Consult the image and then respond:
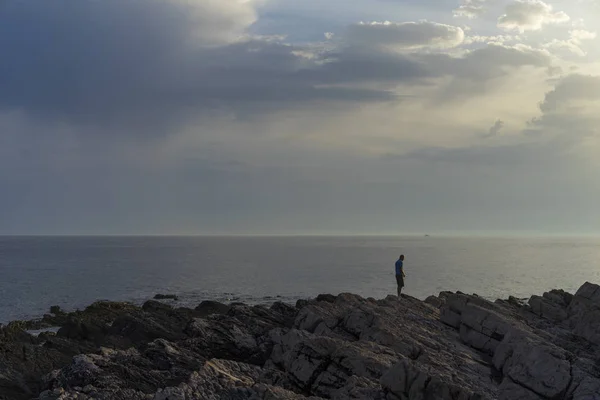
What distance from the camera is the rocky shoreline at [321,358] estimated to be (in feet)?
50.3

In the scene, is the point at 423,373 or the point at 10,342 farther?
the point at 10,342

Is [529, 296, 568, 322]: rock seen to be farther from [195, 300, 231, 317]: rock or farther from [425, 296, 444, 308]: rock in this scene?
[195, 300, 231, 317]: rock

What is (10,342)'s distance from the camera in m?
25.2

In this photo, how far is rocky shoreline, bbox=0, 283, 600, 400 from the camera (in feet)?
50.3

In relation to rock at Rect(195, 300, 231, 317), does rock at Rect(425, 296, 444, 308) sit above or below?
above

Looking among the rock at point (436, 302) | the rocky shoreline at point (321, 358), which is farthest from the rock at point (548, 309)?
the rock at point (436, 302)

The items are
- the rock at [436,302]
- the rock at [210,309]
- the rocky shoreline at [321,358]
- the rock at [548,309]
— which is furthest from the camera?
the rock at [210,309]

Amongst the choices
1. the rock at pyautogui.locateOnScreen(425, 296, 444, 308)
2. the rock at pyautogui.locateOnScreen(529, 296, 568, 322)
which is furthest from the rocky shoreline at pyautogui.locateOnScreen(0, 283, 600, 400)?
the rock at pyautogui.locateOnScreen(425, 296, 444, 308)

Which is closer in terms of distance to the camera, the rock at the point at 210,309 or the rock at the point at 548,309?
the rock at the point at 548,309

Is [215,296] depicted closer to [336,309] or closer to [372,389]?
[336,309]

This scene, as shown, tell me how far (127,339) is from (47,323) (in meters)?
16.3

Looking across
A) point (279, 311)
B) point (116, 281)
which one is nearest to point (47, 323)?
point (279, 311)

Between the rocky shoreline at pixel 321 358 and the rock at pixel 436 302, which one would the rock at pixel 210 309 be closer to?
the rocky shoreline at pixel 321 358

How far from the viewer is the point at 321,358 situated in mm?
A: 17422
